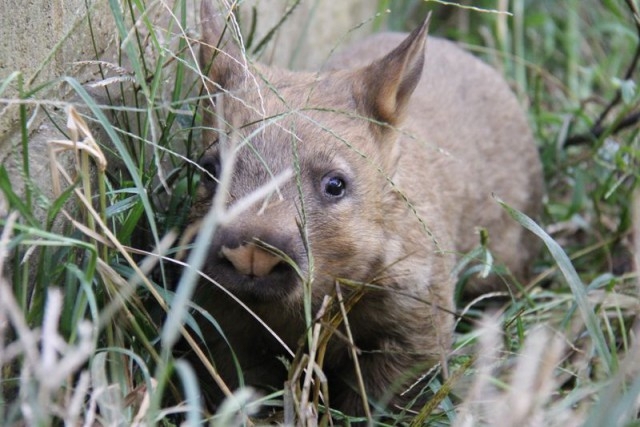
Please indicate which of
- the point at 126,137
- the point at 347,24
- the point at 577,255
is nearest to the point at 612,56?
the point at 347,24

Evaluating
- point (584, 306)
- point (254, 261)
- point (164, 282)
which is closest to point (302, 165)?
point (254, 261)

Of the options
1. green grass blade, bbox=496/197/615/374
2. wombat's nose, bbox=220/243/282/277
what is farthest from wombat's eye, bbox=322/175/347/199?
green grass blade, bbox=496/197/615/374

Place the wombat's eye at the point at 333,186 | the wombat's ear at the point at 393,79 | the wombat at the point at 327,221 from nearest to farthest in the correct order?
the wombat at the point at 327,221
the wombat's eye at the point at 333,186
the wombat's ear at the point at 393,79

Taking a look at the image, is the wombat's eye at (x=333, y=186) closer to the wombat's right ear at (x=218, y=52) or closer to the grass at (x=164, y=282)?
the grass at (x=164, y=282)

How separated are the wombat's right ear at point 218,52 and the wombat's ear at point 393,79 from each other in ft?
1.71

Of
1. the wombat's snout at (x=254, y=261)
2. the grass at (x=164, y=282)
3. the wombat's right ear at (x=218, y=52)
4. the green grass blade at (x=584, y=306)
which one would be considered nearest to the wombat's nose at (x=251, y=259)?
the wombat's snout at (x=254, y=261)

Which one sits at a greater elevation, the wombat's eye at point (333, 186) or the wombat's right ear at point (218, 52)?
the wombat's right ear at point (218, 52)

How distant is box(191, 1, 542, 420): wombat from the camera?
338cm

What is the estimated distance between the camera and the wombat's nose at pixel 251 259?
3230 mm

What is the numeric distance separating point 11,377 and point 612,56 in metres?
5.48

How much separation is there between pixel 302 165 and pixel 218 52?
27.4 inches

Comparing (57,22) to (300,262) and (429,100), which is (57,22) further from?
(429,100)

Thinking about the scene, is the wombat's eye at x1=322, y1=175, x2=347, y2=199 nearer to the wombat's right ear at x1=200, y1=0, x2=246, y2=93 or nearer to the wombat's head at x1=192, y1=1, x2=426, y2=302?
the wombat's head at x1=192, y1=1, x2=426, y2=302

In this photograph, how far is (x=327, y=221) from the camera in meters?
3.66
